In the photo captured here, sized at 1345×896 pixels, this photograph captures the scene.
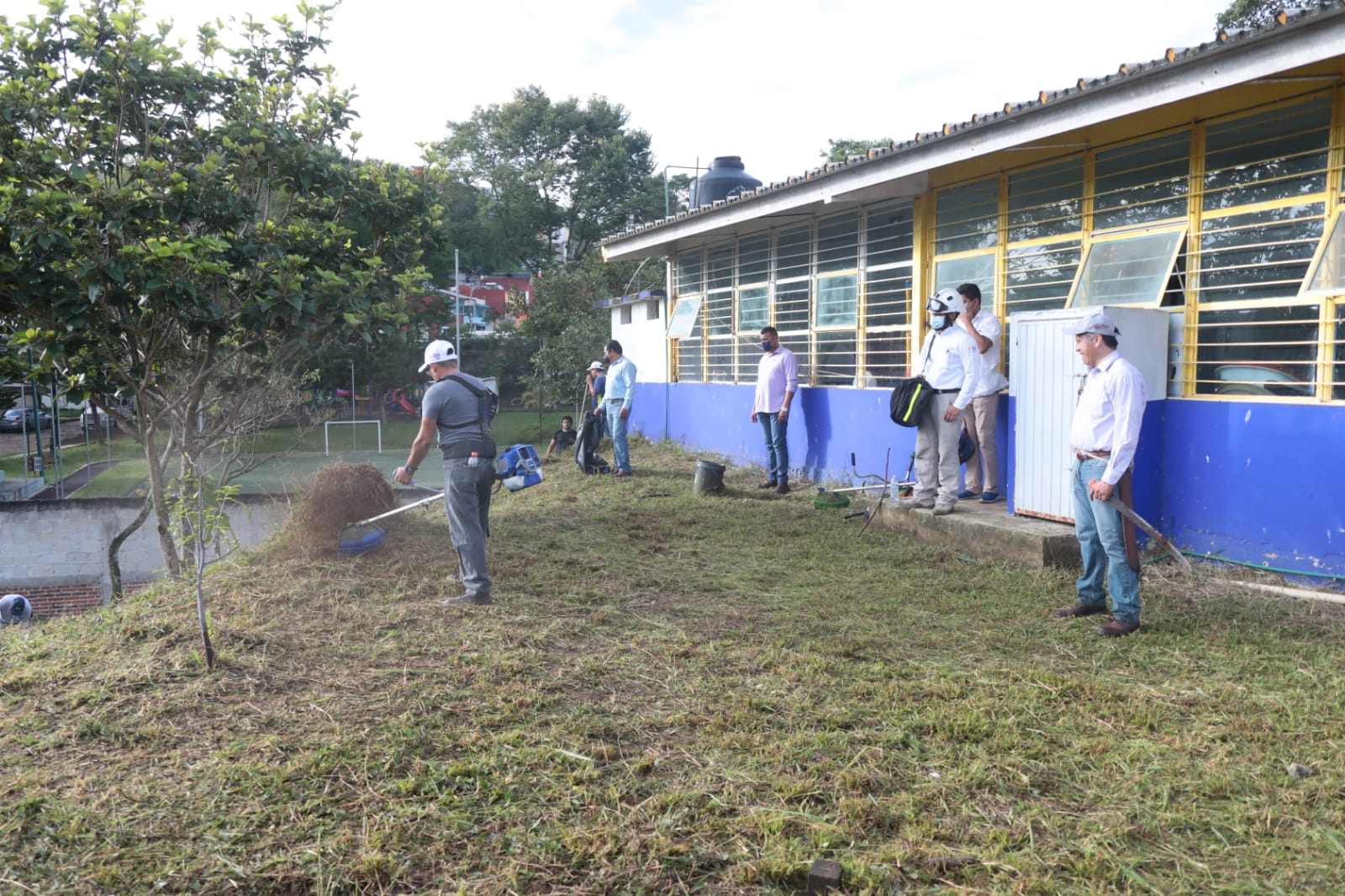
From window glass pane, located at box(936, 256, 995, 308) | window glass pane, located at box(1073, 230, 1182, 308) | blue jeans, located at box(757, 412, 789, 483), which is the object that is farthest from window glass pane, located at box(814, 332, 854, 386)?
window glass pane, located at box(1073, 230, 1182, 308)

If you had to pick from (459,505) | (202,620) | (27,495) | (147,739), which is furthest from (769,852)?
(27,495)

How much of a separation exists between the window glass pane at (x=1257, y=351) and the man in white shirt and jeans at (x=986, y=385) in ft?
5.57

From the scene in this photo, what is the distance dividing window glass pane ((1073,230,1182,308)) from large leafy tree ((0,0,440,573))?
565 centimetres

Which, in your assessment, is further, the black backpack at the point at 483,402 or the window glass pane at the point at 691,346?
the window glass pane at the point at 691,346

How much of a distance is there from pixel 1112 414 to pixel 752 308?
8.28 meters

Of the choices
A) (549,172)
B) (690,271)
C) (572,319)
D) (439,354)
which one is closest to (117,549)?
(439,354)

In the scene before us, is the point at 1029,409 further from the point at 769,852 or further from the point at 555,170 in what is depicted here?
the point at 555,170

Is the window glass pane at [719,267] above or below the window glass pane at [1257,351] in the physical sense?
above

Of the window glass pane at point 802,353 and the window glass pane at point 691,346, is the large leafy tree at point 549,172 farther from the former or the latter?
the window glass pane at point 802,353

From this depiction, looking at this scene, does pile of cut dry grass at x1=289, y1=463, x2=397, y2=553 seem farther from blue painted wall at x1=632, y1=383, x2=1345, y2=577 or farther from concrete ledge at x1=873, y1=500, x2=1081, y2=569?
blue painted wall at x1=632, y1=383, x2=1345, y2=577

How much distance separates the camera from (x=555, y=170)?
40844 mm

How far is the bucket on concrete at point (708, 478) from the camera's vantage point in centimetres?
1051

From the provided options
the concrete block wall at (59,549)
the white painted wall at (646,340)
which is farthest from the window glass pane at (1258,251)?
the concrete block wall at (59,549)

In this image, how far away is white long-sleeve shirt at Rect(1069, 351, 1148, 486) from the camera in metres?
5.14
